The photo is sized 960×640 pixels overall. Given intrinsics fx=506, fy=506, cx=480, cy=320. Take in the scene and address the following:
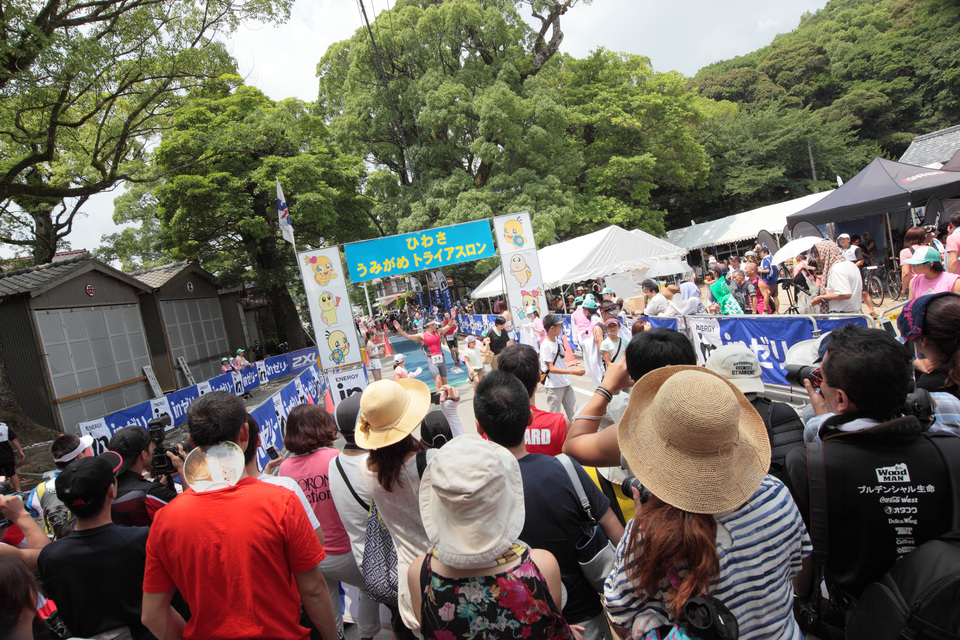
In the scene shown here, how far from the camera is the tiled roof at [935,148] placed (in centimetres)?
1972

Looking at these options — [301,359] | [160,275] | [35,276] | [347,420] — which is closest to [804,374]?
[347,420]

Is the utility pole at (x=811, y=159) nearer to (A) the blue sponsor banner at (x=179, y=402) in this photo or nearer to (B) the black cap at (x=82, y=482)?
(A) the blue sponsor banner at (x=179, y=402)

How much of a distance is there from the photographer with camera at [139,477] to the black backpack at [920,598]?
3.19 meters

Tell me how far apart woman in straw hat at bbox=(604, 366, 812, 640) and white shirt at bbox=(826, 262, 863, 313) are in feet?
19.8

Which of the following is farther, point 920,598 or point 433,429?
point 433,429

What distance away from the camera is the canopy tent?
40.3 feet

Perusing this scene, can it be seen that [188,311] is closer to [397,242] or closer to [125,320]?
[125,320]

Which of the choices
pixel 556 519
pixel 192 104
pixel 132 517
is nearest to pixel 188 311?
pixel 192 104

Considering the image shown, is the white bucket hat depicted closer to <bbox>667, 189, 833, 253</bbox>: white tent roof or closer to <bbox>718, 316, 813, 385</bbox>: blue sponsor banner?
<bbox>718, 316, 813, 385</bbox>: blue sponsor banner

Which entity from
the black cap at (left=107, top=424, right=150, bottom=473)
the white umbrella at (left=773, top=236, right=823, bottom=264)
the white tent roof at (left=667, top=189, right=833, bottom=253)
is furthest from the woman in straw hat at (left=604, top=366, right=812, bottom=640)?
the white tent roof at (left=667, top=189, right=833, bottom=253)

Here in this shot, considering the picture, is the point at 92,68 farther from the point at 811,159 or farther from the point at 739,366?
the point at 811,159

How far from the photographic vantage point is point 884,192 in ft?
41.5

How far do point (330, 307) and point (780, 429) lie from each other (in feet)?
42.7

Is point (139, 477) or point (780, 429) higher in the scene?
point (139, 477)
